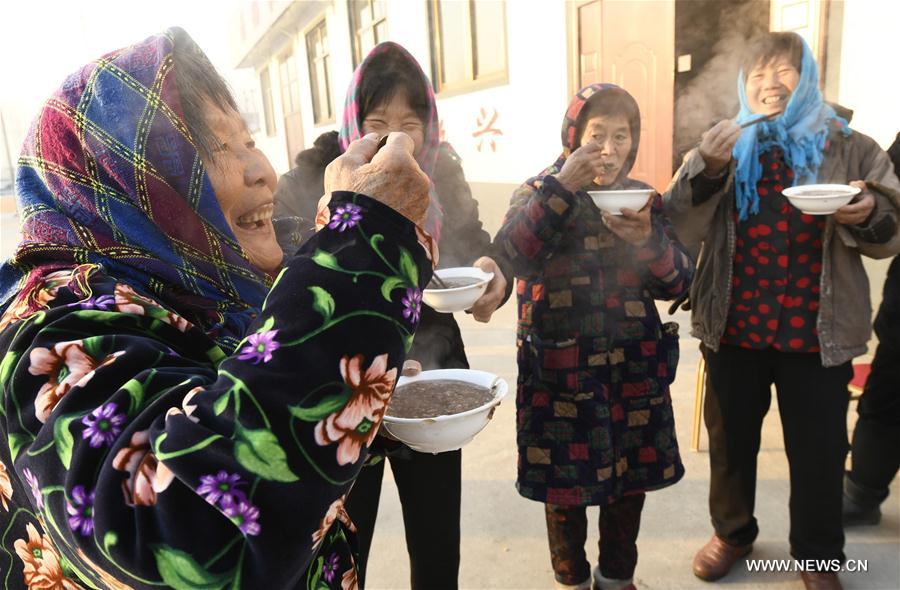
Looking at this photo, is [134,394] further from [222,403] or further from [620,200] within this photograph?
[620,200]

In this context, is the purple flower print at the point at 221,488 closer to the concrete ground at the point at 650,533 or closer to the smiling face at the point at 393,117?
the smiling face at the point at 393,117

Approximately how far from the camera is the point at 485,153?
431cm

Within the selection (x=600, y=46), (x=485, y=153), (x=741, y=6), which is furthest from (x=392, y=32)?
(x=741, y=6)

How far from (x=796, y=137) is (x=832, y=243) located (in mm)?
368

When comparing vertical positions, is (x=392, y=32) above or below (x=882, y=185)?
above

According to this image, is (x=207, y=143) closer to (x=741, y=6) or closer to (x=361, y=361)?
(x=361, y=361)

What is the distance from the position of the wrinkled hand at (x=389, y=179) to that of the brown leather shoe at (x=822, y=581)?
6.73ft

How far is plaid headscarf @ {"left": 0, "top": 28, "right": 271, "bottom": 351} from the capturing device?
76 cm

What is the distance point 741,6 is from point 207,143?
2.65 meters

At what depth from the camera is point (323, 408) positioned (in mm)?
625

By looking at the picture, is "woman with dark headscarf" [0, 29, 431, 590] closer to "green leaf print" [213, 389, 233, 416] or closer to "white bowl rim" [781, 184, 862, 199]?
"green leaf print" [213, 389, 233, 416]

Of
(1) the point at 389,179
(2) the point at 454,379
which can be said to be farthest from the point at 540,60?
(1) the point at 389,179

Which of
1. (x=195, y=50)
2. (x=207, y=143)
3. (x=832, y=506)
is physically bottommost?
(x=832, y=506)

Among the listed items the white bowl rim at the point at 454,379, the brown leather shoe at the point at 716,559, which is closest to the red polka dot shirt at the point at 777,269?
the brown leather shoe at the point at 716,559
